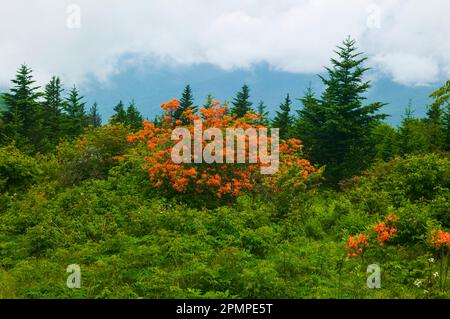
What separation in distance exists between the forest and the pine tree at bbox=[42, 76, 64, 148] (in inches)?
579

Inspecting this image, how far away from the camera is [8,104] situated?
29531mm

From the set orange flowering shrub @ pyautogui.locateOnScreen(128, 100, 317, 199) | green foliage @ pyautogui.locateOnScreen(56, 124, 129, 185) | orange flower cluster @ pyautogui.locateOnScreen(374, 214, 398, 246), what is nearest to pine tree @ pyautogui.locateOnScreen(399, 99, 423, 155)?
orange flowering shrub @ pyautogui.locateOnScreen(128, 100, 317, 199)

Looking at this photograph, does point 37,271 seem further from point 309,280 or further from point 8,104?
point 8,104

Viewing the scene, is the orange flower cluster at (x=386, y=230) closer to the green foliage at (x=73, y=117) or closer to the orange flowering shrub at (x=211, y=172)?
the orange flowering shrub at (x=211, y=172)

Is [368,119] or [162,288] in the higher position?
[368,119]

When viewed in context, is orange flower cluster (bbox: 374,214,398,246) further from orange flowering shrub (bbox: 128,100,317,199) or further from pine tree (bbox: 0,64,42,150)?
pine tree (bbox: 0,64,42,150)

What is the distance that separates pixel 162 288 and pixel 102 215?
191 inches

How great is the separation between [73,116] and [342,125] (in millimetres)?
23904

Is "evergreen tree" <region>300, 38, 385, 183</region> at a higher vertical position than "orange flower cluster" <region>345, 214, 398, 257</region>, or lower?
higher

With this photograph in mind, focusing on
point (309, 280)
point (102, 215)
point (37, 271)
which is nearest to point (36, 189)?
point (102, 215)

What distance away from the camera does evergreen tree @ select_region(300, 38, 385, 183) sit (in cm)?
2061

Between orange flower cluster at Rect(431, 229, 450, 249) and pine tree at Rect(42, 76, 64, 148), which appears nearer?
orange flower cluster at Rect(431, 229, 450, 249)

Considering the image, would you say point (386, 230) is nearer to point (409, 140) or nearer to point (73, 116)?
point (409, 140)
